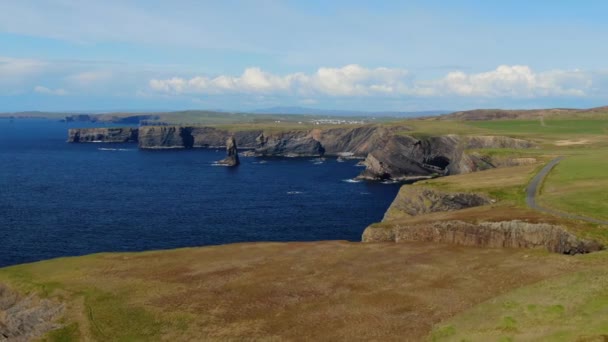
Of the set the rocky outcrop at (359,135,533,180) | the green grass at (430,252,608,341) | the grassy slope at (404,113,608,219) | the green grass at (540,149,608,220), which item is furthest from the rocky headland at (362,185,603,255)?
the rocky outcrop at (359,135,533,180)

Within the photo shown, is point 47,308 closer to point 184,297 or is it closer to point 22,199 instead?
point 184,297

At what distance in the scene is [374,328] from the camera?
117 feet

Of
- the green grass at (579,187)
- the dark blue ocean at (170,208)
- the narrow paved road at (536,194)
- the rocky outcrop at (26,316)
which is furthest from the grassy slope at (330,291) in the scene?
the dark blue ocean at (170,208)

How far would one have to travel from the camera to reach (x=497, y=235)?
54125mm

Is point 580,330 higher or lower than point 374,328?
higher

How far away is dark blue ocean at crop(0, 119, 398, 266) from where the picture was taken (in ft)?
296

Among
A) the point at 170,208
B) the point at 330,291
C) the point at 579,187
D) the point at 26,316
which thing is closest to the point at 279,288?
the point at 330,291

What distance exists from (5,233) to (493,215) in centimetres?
8042

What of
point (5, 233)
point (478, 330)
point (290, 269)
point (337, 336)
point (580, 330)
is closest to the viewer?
point (580, 330)

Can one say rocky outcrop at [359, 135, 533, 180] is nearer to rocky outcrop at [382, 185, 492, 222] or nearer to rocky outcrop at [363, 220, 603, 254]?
rocky outcrop at [382, 185, 492, 222]

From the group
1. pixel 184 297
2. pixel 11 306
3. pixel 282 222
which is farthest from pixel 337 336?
pixel 282 222

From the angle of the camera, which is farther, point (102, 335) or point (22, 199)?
point (22, 199)

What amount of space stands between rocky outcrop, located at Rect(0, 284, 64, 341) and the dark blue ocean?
1433 inches

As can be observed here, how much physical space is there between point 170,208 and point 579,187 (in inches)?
3150
